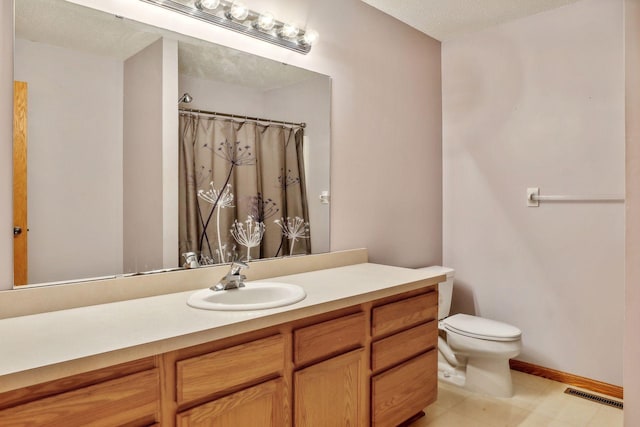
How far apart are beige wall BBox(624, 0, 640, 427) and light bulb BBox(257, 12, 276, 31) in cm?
159

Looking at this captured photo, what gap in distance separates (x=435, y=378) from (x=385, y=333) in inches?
21.3

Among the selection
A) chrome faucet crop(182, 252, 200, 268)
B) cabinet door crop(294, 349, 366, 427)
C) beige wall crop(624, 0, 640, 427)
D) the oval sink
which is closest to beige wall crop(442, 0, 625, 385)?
beige wall crop(624, 0, 640, 427)

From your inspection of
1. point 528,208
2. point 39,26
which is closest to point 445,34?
point 528,208

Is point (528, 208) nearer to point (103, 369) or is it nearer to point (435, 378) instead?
point (435, 378)

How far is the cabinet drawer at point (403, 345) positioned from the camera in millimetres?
1818

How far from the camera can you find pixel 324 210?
236cm

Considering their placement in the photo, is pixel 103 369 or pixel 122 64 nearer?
pixel 103 369

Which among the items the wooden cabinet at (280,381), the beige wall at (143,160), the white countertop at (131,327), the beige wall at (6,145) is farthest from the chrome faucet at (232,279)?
the beige wall at (6,145)

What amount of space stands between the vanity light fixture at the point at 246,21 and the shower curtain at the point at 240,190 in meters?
0.44

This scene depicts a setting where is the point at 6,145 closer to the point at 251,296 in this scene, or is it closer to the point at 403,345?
the point at 251,296

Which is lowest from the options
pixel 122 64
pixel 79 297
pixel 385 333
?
pixel 385 333

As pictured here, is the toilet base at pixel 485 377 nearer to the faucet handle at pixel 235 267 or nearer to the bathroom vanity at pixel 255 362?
the bathroom vanity at pixel 255 362

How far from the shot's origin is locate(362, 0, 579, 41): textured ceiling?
258 centimetres

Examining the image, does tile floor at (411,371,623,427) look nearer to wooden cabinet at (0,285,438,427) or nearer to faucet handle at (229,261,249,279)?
wooden cabinet at (0,285,438,427)
